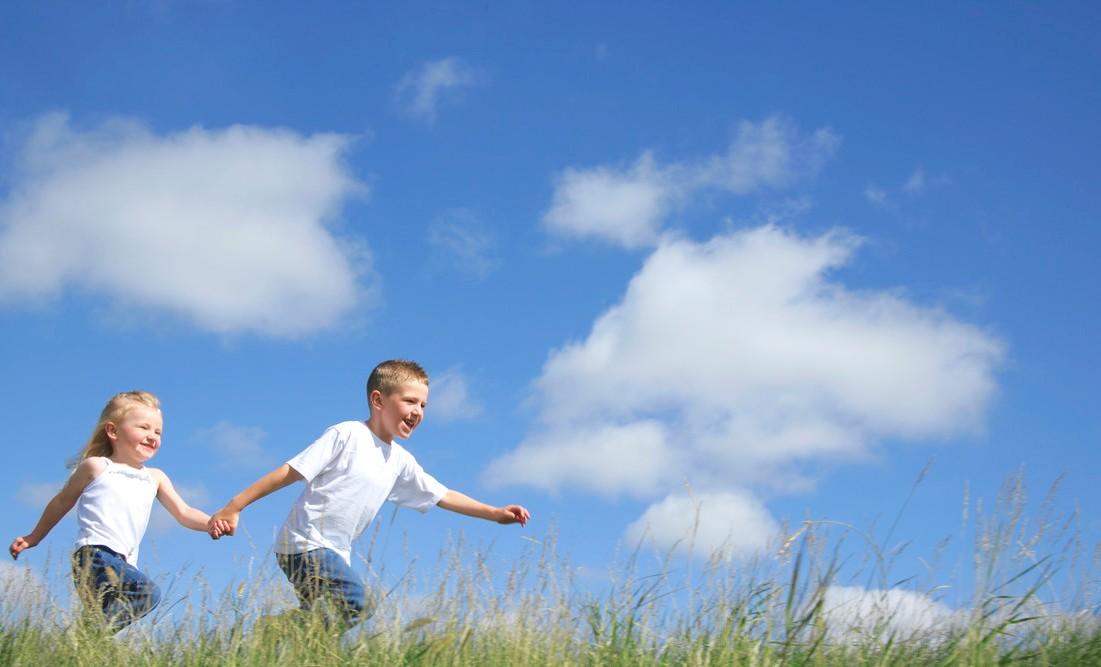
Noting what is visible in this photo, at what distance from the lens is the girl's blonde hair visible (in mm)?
6633

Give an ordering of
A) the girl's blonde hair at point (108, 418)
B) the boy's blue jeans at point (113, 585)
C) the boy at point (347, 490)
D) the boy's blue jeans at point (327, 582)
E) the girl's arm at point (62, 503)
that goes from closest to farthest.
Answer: the boy's blue jeans at point (327, 582)
the boy at point (347, 490)
the boy's blue jeans at point (113, 585)
the girl's arm at point (62, 503)
the girl's blonde hair at point (108, 418)

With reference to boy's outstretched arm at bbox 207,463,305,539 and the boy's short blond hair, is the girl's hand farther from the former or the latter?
the boy's short blond hair

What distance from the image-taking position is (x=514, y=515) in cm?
645

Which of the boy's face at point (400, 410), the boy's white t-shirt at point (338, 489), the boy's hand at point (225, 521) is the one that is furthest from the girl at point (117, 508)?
the boy's face at point (400, 410)

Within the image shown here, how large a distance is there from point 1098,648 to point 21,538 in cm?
577

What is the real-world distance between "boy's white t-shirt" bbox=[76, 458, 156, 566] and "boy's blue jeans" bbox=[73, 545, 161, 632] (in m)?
0.06

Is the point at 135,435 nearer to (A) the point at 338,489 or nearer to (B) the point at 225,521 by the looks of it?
(B) the point at 225,521

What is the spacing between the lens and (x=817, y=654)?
185 inches

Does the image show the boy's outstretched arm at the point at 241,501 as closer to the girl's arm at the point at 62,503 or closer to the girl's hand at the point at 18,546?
the girl's arm at the point at 62,503

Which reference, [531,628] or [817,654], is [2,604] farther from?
[817,654]

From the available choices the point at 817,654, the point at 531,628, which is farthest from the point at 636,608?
the point at 817,654

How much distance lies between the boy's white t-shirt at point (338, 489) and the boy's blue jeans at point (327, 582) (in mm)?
57

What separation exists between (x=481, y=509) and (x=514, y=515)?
0.21 meters

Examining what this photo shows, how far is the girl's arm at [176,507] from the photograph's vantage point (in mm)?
6543
